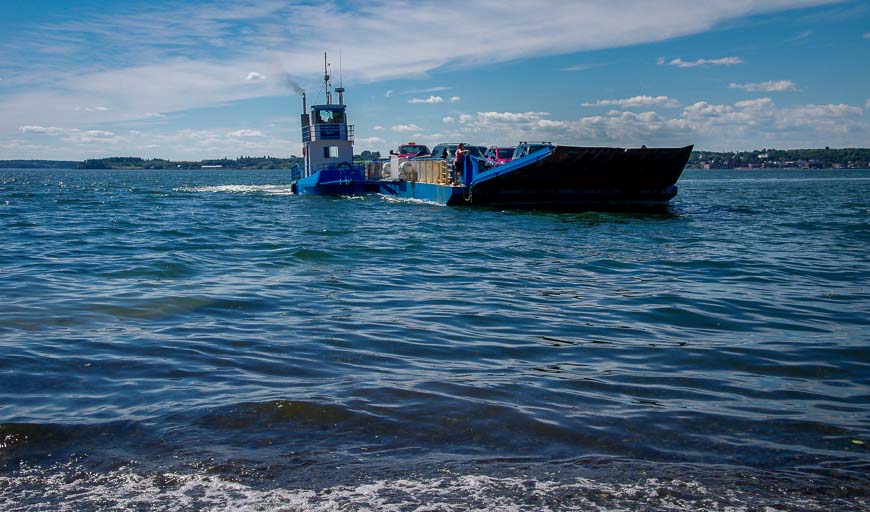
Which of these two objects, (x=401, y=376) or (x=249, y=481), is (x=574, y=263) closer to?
(x=401, y=376)

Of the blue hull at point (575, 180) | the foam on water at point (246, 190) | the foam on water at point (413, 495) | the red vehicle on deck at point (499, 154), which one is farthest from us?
the foam on water at point (246, 190)

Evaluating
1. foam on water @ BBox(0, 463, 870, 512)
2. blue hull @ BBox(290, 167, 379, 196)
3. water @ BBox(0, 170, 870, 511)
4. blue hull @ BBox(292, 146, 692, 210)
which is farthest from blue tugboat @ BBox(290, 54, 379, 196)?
foam on water @ BBox(0, 463, 870, 512)

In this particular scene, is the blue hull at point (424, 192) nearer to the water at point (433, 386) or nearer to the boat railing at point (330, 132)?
the boat railing at point (330, 132)

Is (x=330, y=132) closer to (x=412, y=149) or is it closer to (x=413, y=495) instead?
(x=412, y=149)

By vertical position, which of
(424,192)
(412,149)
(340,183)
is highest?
(412,149)

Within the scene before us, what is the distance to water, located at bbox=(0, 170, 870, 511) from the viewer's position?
3.49m

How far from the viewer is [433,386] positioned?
16.9ft

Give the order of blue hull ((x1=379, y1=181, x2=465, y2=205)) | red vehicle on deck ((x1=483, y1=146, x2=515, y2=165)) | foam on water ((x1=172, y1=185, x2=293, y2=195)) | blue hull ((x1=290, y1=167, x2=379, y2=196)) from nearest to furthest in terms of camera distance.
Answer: blue hull ((x1=379, y1=181, x2=465, y2=205)) < red vehicle on deck ((x1=483, y1=146, x2=515, y2=165)) < blue hull ((x1=290, y1=167, x2=379, y2=196)) < foam on water ((x1=172, y1=185, x2=293, y2=195))

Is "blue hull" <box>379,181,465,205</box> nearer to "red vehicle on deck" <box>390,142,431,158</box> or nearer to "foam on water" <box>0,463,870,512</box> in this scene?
"red vehicle on deck" <box>390,142,431,158</box>

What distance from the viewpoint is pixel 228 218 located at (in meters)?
24.7

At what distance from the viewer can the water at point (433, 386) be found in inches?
137

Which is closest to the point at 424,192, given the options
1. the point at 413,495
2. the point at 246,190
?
the point at 246,190

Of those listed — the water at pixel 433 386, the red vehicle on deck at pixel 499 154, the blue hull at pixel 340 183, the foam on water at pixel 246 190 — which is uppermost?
the red vehicle on deck at pixel 499 154

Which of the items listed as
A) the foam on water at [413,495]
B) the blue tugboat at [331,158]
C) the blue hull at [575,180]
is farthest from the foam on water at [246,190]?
the foam on water at [413,495]
